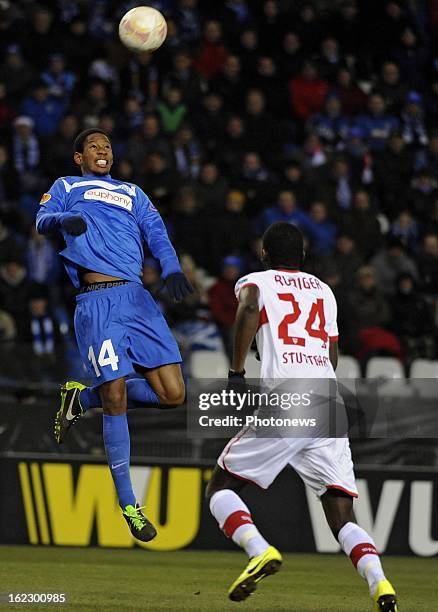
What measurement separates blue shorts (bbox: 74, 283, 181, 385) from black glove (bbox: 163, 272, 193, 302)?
444mm

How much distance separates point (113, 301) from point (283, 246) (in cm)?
123

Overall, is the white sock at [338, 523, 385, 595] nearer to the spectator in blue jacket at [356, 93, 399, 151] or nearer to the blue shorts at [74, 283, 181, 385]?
the blue shorts at [74, 283, 181, 385]

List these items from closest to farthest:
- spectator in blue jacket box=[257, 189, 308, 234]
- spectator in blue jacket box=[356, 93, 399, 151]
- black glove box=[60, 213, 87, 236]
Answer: black glove box=[60, 213, 87, 236], spectator in blue jacket box=[257, 189, 308, 234], spectator in blue jacket box=[356, 93, 399, 151]

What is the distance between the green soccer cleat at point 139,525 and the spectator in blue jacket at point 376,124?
1106 centimetres

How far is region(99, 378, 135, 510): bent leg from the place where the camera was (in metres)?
7.79

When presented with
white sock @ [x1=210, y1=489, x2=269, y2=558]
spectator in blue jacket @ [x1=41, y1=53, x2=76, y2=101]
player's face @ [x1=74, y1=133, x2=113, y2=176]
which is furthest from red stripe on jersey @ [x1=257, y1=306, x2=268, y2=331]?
spectator in blue jacket @ [x1=41, y1=53, x2=76, y2=101]

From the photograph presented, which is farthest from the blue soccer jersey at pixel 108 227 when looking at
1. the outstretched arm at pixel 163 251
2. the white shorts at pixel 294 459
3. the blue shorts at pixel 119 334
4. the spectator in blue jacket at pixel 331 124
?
the spectator in blue jacket at pixel 331 124

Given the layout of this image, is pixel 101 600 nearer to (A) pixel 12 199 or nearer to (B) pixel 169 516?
(B) pixel 169 516

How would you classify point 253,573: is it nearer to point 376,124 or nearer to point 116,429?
point 116,429

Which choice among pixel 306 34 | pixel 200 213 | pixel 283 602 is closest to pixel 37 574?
pixel 283 602

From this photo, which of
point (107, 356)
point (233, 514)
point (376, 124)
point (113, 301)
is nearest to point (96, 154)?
point (113, 301)

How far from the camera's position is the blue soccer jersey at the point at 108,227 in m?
7.90

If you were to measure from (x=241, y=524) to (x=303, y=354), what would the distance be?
101cm

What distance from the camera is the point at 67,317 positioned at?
13.8m
